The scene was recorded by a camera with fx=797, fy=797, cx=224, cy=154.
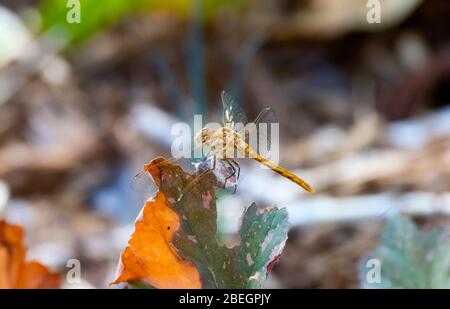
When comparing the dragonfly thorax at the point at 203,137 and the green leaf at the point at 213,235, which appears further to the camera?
the dragonfly thorax at the point at 203,137

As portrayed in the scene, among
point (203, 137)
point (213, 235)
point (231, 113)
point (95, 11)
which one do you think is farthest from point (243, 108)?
point (213, 235)

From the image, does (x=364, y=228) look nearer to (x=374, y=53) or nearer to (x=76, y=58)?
(x=374, y=53)

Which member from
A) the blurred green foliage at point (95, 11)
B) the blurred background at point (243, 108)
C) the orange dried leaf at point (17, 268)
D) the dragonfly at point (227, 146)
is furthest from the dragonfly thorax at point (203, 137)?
the blurred green foliage at point (95, 11)

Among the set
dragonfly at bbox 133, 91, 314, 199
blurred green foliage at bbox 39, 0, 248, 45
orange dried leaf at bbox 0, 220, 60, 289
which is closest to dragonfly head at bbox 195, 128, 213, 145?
dragonfly at bbox 133, 91, 314, 199

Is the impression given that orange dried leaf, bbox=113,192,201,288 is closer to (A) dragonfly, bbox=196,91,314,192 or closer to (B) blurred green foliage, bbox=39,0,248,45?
(A) dragonfly, bbox=196,91,314,192

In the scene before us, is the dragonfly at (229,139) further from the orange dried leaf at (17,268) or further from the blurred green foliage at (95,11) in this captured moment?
the blurred green foliage at (95,11)

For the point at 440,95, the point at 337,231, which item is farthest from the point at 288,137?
the point at 337,231

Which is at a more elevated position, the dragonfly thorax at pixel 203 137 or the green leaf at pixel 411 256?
the dragonfly thorax at pixel 203 137
